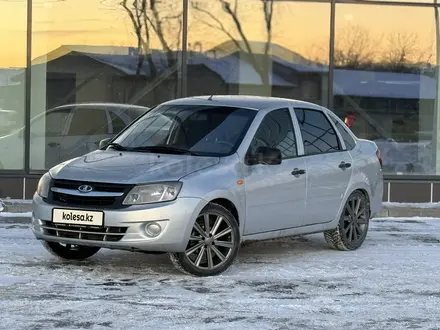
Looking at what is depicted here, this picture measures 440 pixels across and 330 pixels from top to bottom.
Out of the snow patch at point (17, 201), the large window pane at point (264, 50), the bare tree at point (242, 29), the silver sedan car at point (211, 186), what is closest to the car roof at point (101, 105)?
the large window pane at point (264, 50)

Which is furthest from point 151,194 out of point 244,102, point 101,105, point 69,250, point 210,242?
point 101,105

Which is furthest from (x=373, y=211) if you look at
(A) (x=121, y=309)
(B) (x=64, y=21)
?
(B) (x=64, y=21)

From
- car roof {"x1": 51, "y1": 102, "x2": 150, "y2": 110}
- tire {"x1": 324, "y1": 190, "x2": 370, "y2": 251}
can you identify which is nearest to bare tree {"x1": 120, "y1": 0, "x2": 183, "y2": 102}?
car roof {"x1": 51, "y1": 102, "x2": 150, "y2": 110}

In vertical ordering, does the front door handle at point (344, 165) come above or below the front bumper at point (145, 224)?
above

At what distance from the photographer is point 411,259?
30.1 ft

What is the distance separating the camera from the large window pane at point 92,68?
13945mm

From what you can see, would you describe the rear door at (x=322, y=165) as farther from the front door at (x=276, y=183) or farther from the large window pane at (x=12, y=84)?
the large window pane at (x=12, y=84)

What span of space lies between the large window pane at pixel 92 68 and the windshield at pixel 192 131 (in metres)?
4.89

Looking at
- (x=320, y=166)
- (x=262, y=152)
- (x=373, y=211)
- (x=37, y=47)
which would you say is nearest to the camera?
(x=262, y=152)

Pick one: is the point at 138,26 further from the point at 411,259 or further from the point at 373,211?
the point at 411,259

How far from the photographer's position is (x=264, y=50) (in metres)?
14.3

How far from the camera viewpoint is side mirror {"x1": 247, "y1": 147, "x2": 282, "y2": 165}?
8.31m

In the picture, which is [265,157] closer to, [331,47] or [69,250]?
[69,250]

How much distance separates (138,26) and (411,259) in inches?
259
